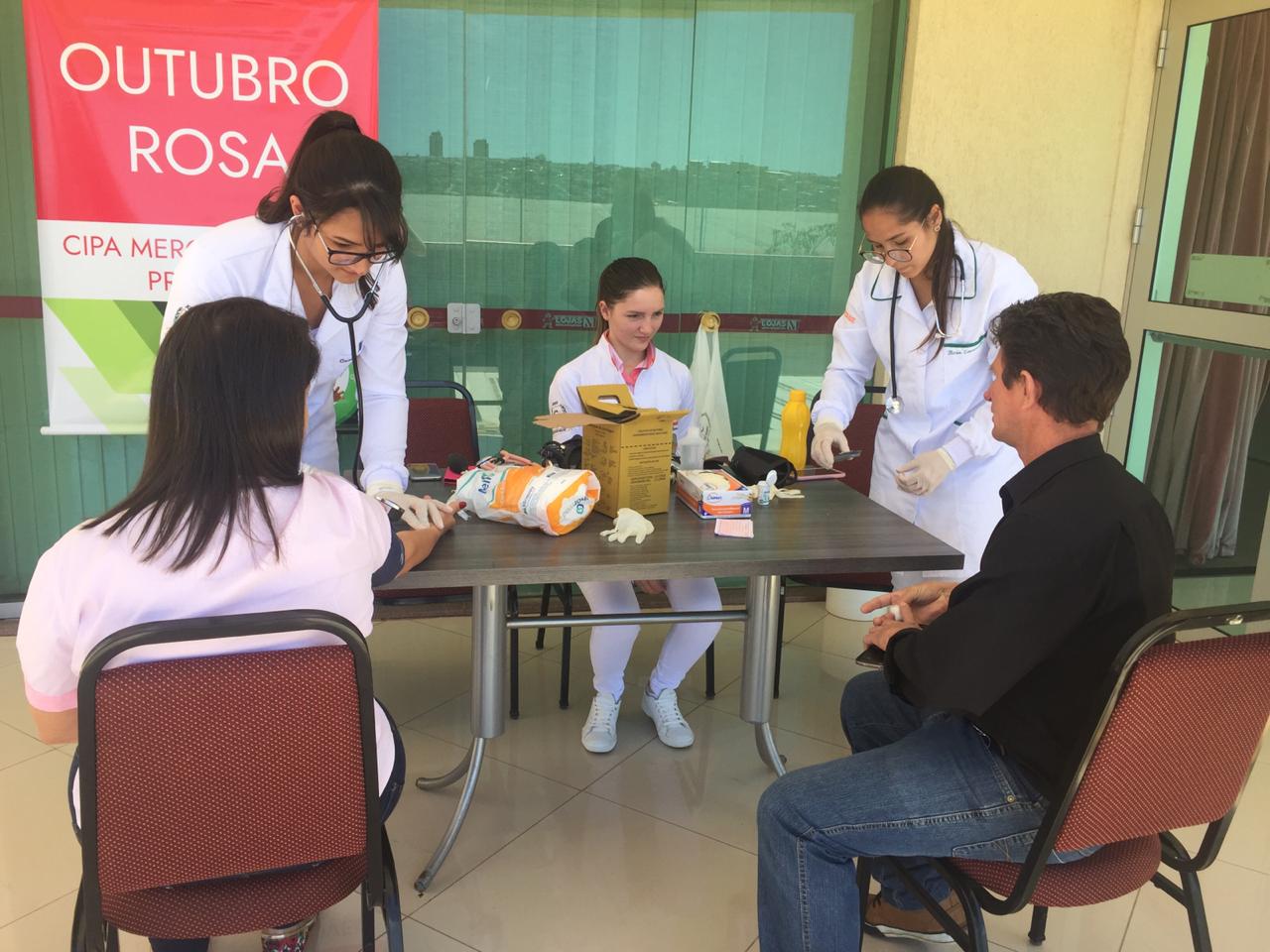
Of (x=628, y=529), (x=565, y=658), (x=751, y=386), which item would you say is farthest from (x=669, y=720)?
(x=751, y=386)

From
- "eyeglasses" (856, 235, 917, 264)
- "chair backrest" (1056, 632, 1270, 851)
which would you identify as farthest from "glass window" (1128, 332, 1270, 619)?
"chair backrest" (1056, 632, 1270, 851)

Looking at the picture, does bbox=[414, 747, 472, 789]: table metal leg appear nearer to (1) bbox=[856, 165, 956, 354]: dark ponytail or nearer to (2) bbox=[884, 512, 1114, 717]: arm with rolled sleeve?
(2) bbox=[884, 512, 1114, 717]: arm with rolled sleeve

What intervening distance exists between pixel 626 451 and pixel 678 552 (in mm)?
278

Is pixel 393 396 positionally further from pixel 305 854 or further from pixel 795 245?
pixel 795 245

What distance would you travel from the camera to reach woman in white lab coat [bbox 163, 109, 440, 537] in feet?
6.22

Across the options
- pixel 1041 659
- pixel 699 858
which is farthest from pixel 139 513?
pixel 699 858

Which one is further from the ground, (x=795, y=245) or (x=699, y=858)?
(x=795, y=245)

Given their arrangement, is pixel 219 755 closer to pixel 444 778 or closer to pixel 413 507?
pixel 413 507

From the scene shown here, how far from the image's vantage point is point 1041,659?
145cm

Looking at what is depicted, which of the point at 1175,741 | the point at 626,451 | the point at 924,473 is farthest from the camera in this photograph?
the point at 924,473

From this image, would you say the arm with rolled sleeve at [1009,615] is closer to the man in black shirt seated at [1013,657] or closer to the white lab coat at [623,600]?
the man in black shirt seated at [1013,657]

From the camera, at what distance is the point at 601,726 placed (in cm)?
274

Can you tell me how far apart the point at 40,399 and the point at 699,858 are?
2438 mm

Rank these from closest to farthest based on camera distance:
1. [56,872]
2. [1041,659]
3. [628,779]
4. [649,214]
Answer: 1. [1041,659]
2. [56,872]
3. [628,779]
4. [649,214]
